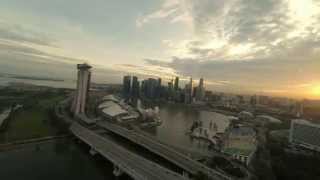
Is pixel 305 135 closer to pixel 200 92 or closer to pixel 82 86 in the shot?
pixel 82 86

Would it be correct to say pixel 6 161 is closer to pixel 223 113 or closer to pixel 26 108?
pixel 26 108

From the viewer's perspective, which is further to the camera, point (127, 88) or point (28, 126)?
point (127, 88)

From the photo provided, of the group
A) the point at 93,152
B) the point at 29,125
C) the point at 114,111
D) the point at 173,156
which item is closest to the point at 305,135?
the point at 173,156

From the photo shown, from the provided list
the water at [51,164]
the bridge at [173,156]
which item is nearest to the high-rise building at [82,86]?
the bridge at [173,156]

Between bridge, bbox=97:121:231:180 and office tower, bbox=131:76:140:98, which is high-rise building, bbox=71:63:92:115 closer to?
bridge, bbox=97:121:231:180

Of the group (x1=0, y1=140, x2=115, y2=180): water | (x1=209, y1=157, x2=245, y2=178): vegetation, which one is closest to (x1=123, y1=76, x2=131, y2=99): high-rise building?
(x1=0, y1=140, x2=115, y2=180): water

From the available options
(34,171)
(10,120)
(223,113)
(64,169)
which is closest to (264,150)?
(64,169)
